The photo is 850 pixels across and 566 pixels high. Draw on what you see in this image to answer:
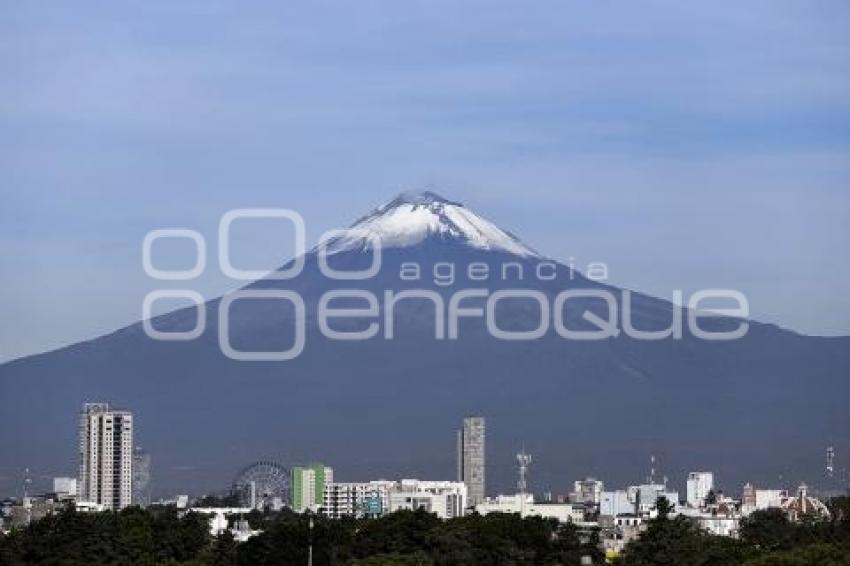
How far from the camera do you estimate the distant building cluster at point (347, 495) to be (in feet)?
419

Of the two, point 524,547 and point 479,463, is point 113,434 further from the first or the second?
point 524,547

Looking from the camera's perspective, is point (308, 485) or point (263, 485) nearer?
point (263, 485)

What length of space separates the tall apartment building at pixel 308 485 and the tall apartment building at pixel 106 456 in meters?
9.86

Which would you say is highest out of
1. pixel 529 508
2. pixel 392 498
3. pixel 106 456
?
pixel 106 456

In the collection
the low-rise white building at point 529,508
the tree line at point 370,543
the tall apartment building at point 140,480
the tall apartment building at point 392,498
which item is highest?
the tall apartment building at point 140,480

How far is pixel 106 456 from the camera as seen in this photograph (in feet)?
529

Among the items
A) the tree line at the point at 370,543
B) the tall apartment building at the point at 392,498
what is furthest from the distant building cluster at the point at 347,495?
the tree line at the point at 370,543

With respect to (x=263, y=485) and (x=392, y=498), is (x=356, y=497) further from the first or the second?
→ (x=392, y=498)

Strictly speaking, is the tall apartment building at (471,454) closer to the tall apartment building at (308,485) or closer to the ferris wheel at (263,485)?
the tall apartment building at (308,485)

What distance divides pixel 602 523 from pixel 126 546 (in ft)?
193

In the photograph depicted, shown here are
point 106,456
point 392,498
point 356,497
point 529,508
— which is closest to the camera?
point 529,508

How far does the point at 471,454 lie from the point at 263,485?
3953 centimetres

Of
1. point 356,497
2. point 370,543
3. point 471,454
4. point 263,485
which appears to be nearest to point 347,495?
point 356,497

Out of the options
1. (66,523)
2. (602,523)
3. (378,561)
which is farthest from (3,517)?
(378,561)
